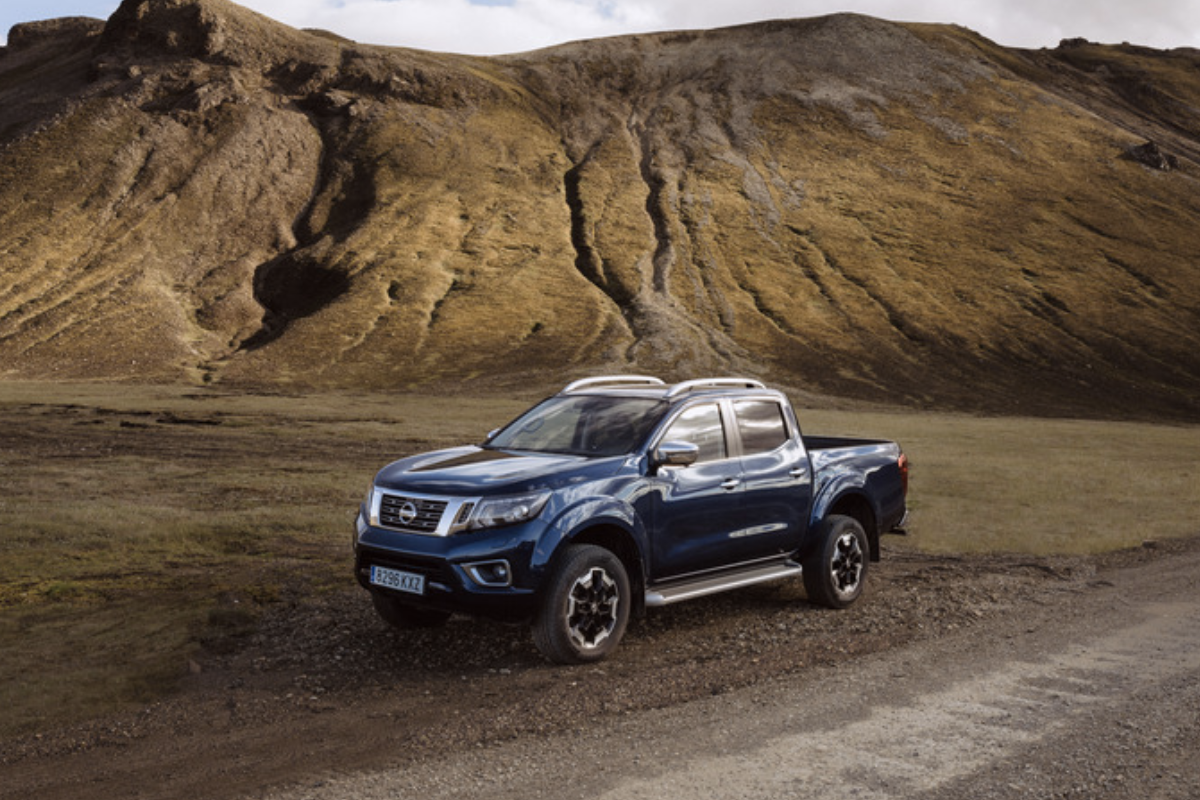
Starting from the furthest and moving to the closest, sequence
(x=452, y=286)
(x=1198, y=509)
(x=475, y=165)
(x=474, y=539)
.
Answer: (x=475, y=165), (x=452, y=286), (x=1198, y=509), (x=474, y=539)

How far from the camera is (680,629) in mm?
9969

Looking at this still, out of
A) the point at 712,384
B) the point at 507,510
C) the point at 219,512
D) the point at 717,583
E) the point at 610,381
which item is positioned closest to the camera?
the point at 507,510

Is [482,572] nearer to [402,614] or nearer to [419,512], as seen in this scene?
[419,512]

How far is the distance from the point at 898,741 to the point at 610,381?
17.8 feet

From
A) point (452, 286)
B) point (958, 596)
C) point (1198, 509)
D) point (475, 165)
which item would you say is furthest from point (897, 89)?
point (958, 596)

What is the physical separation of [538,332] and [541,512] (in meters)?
73.6

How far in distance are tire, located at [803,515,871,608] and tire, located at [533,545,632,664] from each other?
2552mm

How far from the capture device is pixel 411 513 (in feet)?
27.6

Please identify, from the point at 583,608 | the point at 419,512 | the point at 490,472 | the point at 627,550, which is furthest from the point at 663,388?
the point at 419,512

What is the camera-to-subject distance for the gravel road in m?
6.03

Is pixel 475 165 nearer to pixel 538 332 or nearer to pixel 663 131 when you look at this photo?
pixel 663 131

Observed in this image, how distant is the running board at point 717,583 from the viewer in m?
8.83

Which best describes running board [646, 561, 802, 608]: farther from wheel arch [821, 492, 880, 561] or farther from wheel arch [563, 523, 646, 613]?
wheel arch [821, 492, 880, 561]

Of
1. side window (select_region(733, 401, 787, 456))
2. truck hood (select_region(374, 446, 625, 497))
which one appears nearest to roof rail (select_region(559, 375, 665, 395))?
side window (select_region(733, 401, 787, 456))
